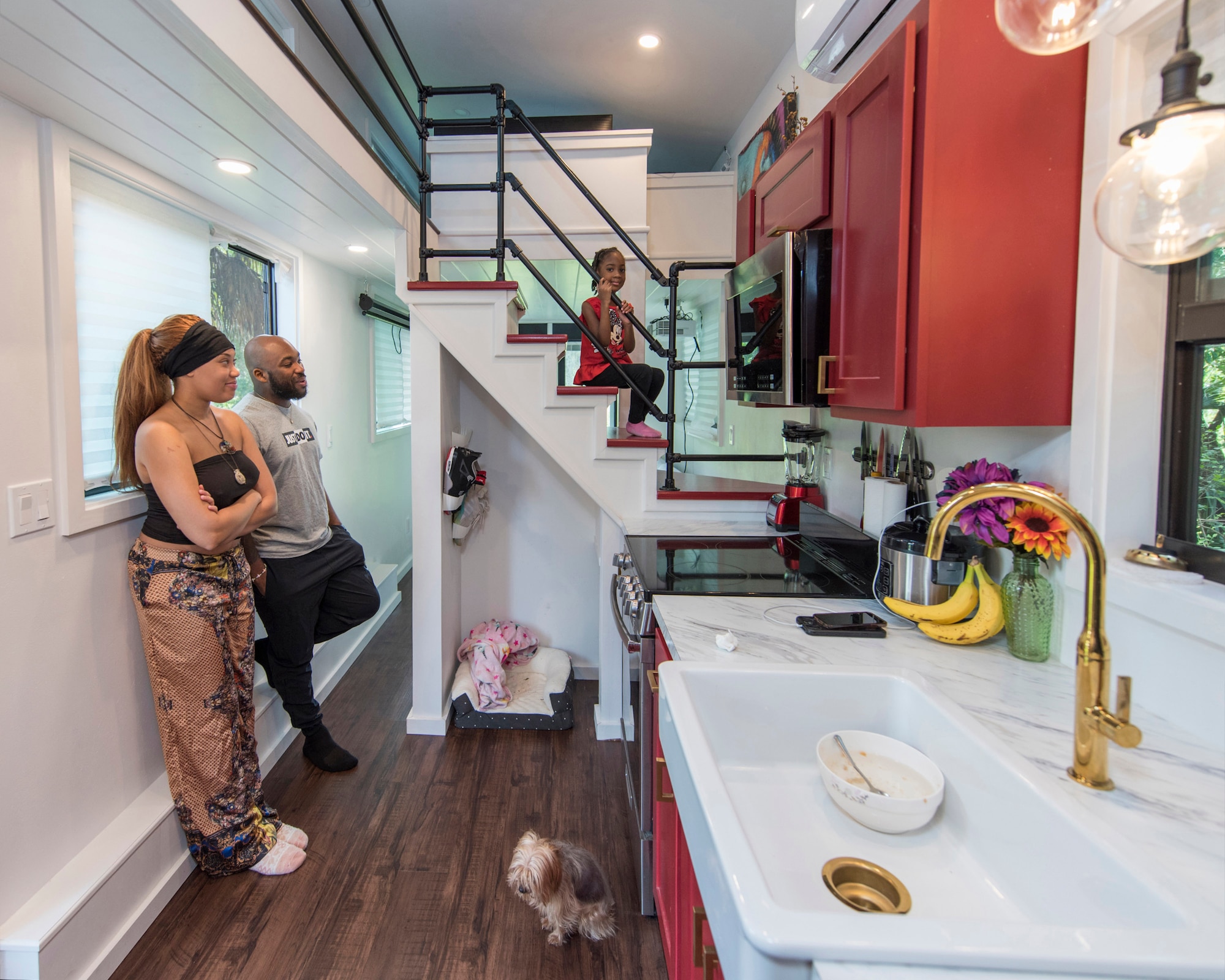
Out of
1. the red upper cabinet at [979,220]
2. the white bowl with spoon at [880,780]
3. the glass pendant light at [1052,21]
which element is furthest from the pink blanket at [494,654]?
the glass pendant light at [1052,21]

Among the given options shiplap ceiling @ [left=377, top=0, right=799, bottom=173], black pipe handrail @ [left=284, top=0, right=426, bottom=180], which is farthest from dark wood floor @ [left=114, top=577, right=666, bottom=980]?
shiplap ceiling @ [left=377, top=0, right=799, bottom=173]

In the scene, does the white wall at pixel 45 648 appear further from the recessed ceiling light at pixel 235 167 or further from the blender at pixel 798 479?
the blender at pixel 798 479

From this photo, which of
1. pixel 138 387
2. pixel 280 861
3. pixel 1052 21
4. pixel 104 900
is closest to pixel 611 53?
pixel 138 387

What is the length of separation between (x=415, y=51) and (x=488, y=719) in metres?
3.11

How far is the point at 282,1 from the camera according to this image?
255 cm

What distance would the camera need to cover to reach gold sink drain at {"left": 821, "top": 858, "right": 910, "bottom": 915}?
0.89m

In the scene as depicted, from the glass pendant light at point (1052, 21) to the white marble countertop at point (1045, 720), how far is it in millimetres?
935

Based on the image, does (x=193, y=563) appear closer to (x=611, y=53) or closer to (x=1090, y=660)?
(x=1090, y=660)

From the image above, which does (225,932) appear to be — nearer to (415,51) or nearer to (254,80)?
(254,80)

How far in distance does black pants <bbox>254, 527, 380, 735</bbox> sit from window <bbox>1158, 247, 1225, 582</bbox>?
2556mm

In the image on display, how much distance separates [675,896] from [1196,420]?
134 centimetres

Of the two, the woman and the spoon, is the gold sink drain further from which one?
the woman

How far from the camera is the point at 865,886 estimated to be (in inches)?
36.3

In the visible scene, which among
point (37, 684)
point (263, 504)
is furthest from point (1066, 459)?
point (37, 684)
